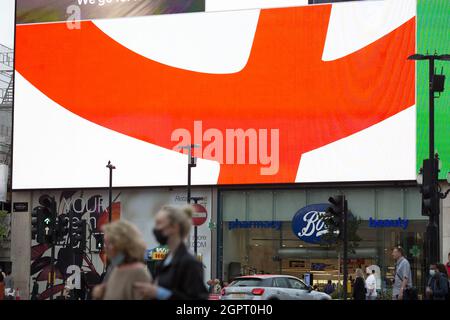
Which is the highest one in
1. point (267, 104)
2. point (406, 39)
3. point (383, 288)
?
point (406, 39)

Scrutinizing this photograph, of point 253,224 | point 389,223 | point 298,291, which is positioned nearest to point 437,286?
point 298,291

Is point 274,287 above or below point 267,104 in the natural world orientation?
below

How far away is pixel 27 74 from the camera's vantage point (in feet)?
170

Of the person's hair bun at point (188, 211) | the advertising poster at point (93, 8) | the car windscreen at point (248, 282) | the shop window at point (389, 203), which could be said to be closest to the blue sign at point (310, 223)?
the shop window at point (389, 203)

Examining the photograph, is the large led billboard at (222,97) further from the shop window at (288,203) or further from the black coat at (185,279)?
the black coat at (185,279)

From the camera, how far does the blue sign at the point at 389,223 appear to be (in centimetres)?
4647

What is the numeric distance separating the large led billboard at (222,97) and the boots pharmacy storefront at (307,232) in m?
1.36

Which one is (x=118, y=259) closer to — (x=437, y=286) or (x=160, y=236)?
(x=160, y=236)

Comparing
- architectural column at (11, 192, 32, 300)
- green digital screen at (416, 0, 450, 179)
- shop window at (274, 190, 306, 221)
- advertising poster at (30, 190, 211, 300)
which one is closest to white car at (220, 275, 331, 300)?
green digital screen at (416, 0, 450, 179)

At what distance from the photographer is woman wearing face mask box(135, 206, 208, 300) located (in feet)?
23.9

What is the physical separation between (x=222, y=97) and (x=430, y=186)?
2428 cm
